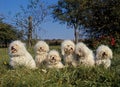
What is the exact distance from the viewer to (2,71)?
10.2 m

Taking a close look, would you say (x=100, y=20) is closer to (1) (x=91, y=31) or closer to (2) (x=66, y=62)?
(1) (x=91, y=31)

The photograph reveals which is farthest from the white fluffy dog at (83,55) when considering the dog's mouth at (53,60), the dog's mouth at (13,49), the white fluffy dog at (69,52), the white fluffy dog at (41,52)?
the dog's mouth at (13,49)

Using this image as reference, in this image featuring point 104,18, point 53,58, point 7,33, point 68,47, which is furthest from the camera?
point 7,33

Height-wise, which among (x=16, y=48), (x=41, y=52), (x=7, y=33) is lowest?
(x=41, y=52)

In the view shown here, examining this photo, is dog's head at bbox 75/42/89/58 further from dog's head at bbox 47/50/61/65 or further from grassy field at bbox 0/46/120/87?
grassy field at bbox 0/46/120/87

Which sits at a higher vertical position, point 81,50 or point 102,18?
point 102,18

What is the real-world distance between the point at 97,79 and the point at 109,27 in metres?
18.4

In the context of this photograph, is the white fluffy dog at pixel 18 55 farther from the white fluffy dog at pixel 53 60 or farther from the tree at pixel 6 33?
the tree at pixel 6 33

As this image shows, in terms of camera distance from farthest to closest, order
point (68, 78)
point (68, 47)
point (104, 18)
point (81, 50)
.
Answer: point (104, 18) → point (68, 47) → point (81, 50) → point (68, 78)

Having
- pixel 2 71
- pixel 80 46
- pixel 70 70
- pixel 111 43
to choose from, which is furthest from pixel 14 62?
pixel 111 43

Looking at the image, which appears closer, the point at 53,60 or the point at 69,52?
the point at 53,60

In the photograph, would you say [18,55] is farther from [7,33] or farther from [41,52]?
[7,33]

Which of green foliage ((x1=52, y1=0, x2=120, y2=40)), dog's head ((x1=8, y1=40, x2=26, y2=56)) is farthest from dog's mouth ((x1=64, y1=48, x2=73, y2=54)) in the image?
green foliage ((x1=52, y1=0, x2=120, y2=40))

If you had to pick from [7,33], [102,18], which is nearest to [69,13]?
[7,33]
